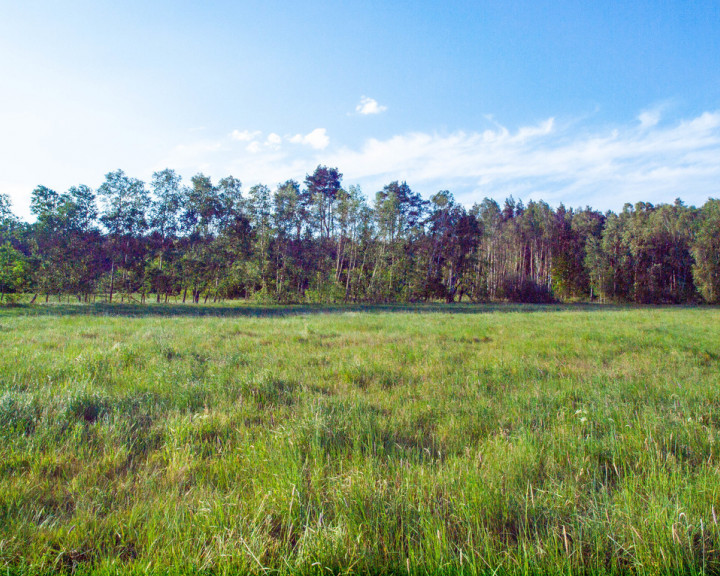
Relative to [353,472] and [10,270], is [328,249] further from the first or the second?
[353,472]

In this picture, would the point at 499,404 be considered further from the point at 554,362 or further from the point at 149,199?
the point at 149,199

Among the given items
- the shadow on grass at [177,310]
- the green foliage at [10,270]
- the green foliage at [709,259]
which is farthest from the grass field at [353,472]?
the green foliage at [709,259]

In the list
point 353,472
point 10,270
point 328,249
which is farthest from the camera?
point 328,249

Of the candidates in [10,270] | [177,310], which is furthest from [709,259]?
[10,270]

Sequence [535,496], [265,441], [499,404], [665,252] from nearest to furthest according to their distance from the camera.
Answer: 1. [535,496]
2. [265,441]
3. [499,404]
4. [665,252]

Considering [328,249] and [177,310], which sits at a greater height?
[328,249]

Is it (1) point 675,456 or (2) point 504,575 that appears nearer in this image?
(2) point 504,575

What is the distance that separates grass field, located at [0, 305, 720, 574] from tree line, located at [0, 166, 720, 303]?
31383mm

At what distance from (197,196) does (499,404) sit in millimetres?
43860

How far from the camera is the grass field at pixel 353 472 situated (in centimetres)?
193

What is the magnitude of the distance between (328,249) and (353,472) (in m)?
46.9

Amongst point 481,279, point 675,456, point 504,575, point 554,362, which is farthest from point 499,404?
point 481,279

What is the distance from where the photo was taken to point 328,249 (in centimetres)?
4888

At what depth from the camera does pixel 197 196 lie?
41.1 m
